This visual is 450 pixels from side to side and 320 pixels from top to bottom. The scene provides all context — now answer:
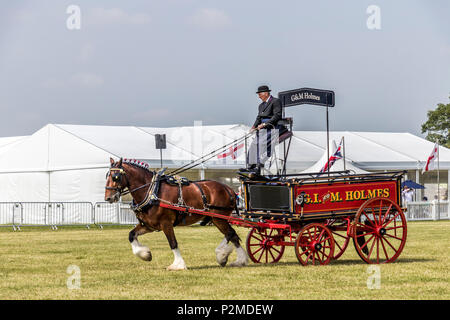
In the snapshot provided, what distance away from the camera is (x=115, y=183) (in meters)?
12.4

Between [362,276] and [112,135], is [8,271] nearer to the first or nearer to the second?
[362,276]

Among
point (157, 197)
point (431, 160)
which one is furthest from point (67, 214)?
point (157, 197)

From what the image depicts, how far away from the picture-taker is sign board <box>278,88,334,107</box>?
13.4 m

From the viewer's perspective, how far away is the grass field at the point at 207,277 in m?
9.21

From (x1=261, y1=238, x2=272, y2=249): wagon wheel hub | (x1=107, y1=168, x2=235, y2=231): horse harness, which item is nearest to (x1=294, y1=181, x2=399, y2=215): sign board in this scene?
(x1=261, y1=238, x2=272, y2=249): wagon wheel hub

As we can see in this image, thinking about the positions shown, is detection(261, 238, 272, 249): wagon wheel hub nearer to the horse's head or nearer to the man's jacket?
the man's jacket

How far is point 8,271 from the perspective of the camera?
12.5 m

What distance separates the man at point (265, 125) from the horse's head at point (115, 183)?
2181mm

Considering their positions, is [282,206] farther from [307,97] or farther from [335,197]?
[307,97]

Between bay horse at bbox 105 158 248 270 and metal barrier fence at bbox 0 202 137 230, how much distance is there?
16486 mm

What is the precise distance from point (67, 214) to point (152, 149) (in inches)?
220

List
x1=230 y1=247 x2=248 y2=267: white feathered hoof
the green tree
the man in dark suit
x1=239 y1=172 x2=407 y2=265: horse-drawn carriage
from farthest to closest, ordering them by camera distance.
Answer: the green tree < the man in dark suit < x1=230 y1=247 x2=248 y2=267: white feathered hoof < x1=239 y1=172 x2=407 y2=265: horse-drawn carriage

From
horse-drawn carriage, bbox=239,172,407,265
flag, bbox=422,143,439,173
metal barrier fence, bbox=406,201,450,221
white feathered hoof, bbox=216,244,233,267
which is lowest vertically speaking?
metal barrier fence, bbox=406,201,450,221

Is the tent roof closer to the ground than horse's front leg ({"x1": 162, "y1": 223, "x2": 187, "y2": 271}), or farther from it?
farther from it
